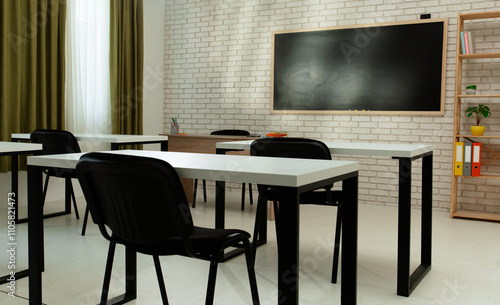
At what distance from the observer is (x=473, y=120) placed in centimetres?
460

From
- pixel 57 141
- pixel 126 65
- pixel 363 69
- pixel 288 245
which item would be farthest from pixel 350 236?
pixel 126 65

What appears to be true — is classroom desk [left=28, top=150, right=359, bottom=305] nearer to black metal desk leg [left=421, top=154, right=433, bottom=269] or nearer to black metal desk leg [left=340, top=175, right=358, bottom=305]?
black metal desk leg [left=340, top=175, right=358, bottom=305]

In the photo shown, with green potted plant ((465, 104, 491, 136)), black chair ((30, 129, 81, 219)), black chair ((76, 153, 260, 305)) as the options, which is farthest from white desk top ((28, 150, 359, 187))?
green potted plant ((465, 104, 491, 136))

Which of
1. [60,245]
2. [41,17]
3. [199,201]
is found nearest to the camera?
[60,245]

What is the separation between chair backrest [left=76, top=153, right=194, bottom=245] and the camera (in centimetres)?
148

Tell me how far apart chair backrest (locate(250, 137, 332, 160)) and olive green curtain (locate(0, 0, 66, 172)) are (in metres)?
2.71

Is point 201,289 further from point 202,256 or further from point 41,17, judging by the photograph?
point 41,17

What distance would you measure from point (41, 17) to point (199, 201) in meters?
2.40

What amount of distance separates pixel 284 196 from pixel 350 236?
51cm

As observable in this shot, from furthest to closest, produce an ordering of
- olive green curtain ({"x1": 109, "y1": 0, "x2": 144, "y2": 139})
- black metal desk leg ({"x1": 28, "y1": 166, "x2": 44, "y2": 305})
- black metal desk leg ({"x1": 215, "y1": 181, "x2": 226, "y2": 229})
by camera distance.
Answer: olive green curtain ({"x1": 109, "y1": 0, "x2": 144, "y2": 139}) < black metal desk leg ({"x1": 215, "y1": 181, "x2": 226, "y2": 229}) < black metal desk leg ({"x1": 28, "y1": 166, "x2": 44, "y2": 305})

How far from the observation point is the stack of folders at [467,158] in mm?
4320

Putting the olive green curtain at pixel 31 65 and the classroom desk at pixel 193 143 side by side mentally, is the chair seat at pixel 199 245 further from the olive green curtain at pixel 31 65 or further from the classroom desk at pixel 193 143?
the olive green curtain at pixel 31 65

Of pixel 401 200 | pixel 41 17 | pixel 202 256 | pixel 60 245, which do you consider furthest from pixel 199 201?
pixel 202 256

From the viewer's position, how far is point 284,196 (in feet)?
4.67
